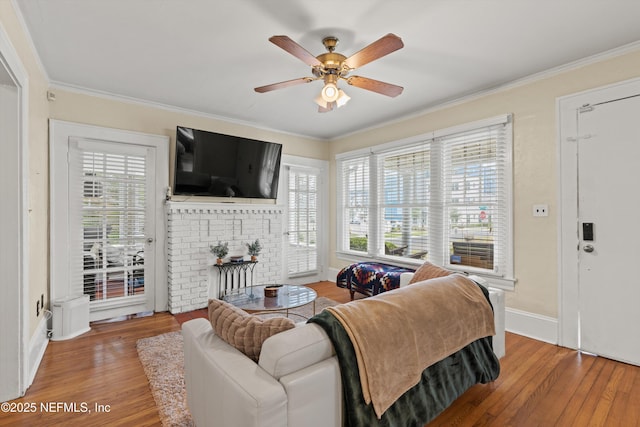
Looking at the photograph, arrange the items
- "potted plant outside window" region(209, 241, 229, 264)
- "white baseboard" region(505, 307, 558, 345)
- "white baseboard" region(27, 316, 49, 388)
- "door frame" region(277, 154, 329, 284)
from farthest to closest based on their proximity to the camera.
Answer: "door frame" region(277, 154, 329, 284) → "potted plant outside window" region(209, 241, 229, 264) → "white baseboard" region(505, 307, 558, 345) → "white baseboard" region(27, 316, 49, 388)

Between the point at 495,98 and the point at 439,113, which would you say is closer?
the point at 495,98

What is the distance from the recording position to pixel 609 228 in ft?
8.37

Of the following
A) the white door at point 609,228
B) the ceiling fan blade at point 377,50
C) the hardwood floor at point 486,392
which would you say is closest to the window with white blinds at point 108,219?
the hardwood floor at point 486,392

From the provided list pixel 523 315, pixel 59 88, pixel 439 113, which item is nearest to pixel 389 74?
pixel 439 113

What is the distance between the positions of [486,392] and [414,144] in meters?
2.87

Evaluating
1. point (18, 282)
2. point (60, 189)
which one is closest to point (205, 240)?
point (60, 189)

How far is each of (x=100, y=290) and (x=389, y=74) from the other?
383 cm

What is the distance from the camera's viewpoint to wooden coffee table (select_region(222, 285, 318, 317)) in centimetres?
257

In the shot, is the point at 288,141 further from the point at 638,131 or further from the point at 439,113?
the point at 638,131

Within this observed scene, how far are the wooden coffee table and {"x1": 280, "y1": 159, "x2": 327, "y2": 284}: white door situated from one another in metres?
1.81

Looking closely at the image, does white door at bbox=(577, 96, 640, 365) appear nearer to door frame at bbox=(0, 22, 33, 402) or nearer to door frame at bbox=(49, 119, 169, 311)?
door frame at bbox=(0, 22, 33, 402)

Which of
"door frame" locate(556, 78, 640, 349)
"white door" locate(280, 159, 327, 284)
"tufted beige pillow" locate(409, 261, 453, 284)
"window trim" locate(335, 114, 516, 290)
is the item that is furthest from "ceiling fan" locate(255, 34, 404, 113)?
"white door" locate(280, 159, 327, 284)

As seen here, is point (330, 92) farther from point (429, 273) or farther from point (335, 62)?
point (429, 273)

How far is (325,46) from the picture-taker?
94.4 inches
